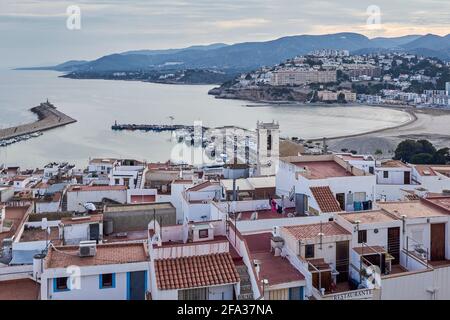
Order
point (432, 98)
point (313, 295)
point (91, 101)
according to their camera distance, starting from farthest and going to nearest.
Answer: point (91, 101)
point (432, 98)
point (313, 295)

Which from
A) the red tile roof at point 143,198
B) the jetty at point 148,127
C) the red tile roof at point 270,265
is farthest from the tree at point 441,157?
the jetty at point 148,127

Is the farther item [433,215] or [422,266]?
[433,215]

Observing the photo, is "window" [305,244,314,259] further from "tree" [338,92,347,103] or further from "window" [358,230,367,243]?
"tree" [338,92,347,103]

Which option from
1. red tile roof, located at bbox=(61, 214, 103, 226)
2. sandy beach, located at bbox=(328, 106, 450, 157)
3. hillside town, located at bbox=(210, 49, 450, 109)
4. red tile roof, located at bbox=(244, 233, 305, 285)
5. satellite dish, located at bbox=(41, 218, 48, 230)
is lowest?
sandy beach, located at bbox=(328, 106, 450, 157)

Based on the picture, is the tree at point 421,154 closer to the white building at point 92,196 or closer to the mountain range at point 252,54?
the white building at point 92,196

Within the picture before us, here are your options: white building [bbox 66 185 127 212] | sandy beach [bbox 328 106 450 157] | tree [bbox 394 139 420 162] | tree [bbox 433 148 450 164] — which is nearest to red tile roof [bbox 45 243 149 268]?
white building [bbox 66 185 127 212]
